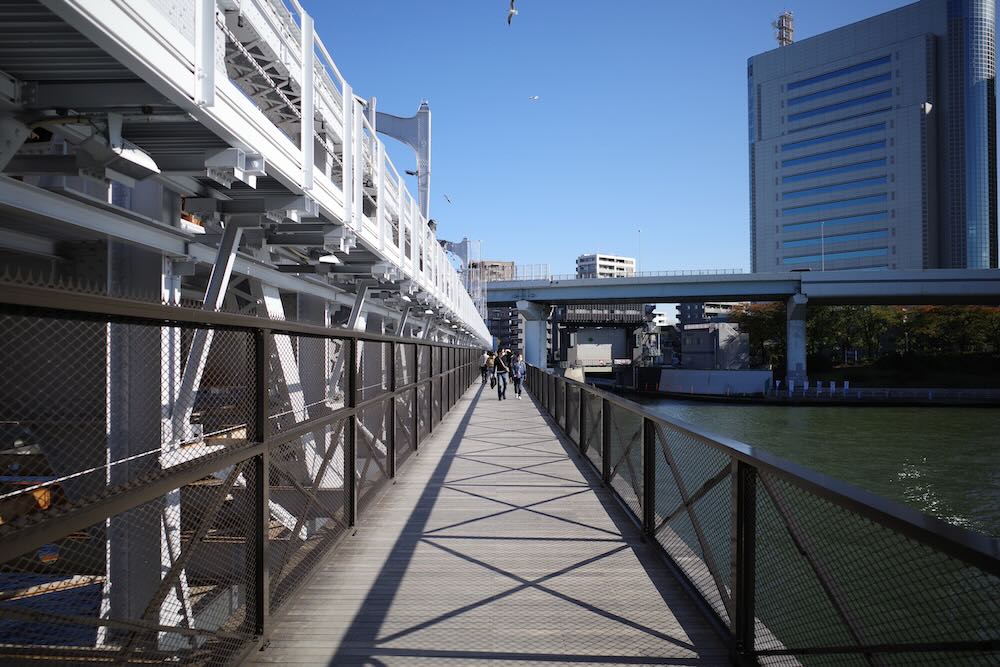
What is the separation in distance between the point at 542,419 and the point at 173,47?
13467 mm

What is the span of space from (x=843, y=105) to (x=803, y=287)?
80.1 metres

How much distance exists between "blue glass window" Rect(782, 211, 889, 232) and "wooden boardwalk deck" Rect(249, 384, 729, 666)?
11890cm

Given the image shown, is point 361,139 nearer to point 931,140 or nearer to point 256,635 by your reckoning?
point 256,635

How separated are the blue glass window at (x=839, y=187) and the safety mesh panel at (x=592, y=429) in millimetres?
124043

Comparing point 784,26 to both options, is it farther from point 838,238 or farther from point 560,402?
point 560,402

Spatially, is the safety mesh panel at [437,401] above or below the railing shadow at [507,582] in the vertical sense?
above

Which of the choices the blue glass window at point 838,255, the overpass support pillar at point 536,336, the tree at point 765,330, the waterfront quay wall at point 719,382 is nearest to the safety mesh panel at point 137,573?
the overpass support pillar at point 536,336

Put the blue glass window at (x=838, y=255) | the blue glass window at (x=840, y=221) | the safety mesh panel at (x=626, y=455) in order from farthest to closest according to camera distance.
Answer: the blue glass window at (x=840, y=221) → the blue glass window at (x=838, y=255) → the safety mesh panel at (x=626, y=455)

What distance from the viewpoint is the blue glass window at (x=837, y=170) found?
116 m

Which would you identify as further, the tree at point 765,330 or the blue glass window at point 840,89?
the blue glass window at point 840,89

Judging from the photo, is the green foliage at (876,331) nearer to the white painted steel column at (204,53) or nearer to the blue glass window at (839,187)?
the blue glass window at (839,187)

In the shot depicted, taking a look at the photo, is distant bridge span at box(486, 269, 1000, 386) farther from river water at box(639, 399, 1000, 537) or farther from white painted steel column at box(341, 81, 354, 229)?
white painted steel column at box(341, 81, 354, 229)

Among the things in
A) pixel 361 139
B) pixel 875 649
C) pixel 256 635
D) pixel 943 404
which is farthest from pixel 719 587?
pixel 943 404

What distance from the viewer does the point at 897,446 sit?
37062 millimetres
